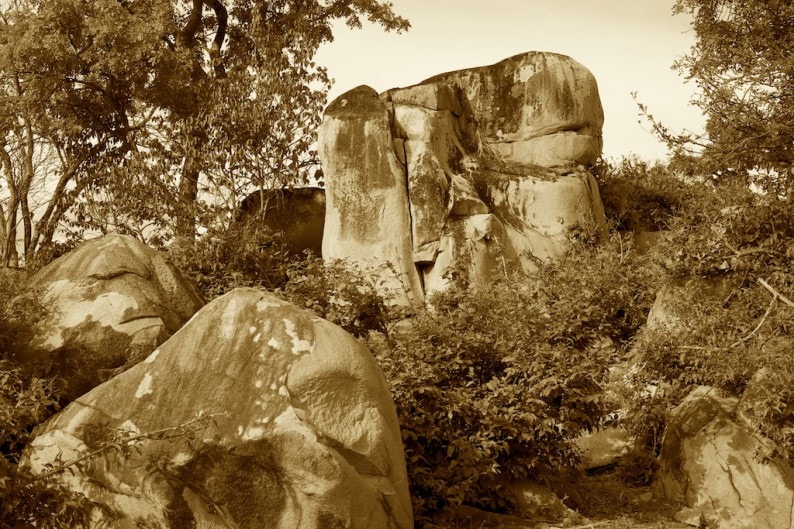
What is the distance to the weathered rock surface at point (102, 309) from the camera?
806cm

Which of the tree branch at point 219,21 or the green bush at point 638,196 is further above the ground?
the tree branch at point 219,21

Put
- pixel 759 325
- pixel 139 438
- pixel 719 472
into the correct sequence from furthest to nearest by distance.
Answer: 1. pixel 759 325
2. pixel 719 472
3. pixel 139 438

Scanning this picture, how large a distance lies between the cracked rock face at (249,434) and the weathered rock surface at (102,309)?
821 millimetres

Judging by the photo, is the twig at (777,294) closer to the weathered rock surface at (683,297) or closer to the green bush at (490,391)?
the weathered rock surface at (683,297)

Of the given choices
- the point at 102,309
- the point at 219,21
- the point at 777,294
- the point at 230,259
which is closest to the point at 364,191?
the point at 230,259

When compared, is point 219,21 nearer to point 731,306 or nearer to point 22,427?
point 731,306

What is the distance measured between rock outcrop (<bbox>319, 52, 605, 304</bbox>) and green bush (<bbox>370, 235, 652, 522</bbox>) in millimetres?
4581

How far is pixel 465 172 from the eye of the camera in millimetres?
16797

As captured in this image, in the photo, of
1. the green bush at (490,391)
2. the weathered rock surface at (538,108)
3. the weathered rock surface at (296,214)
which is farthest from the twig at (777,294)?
the weathered rock surface at (296,214)

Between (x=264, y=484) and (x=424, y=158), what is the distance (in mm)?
9859

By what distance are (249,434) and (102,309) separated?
2103mm

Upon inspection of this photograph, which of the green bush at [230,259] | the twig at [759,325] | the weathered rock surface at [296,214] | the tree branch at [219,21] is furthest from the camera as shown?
the tree branch at [219,21]

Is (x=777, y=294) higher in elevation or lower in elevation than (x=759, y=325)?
higher

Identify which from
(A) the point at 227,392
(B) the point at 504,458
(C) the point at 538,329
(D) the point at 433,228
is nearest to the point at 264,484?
(A) the point at 227,392
